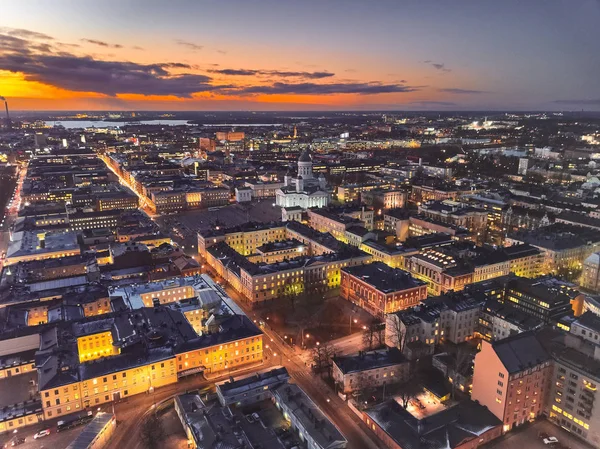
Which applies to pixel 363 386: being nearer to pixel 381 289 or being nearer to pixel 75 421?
pixel 381 289

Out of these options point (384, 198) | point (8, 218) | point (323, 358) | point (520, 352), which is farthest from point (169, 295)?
point (8, 218)

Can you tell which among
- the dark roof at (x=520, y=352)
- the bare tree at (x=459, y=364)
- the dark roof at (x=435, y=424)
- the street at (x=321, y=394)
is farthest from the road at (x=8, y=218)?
the dark roof at (x=520, y=352)

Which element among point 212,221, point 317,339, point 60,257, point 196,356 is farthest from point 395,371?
point 212,221

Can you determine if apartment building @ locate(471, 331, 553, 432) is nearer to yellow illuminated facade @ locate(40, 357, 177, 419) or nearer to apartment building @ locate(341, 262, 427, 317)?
apartment building @ locate(341, 262, 427, 317)

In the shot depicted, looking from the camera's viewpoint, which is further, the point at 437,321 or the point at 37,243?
the point at 37,243

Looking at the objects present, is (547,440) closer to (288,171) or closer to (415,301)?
(415,301)

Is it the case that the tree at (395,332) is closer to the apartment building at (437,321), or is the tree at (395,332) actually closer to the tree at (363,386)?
the apartment building at (437,321)

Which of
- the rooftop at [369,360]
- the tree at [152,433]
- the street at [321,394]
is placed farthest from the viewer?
the rooftop at [369,360]
